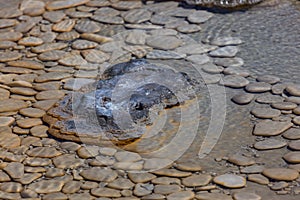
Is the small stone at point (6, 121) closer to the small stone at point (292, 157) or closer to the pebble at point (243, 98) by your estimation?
the pebble at point (243, 98)

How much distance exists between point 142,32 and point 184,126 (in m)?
1.05

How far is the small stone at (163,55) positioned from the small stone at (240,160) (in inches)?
39.8

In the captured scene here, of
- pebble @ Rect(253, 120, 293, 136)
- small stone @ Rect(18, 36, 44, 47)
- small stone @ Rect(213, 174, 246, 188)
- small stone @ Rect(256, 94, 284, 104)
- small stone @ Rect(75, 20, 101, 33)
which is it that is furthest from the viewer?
small stone @ Rect(75, 20, 101, 33)

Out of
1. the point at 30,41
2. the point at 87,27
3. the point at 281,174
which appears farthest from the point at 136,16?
the point at 281,174

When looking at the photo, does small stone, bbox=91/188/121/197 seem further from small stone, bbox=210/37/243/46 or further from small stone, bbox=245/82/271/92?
small stone, bbox=210/37/243/46

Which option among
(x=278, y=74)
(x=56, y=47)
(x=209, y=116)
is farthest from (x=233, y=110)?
(x=56, y=47)

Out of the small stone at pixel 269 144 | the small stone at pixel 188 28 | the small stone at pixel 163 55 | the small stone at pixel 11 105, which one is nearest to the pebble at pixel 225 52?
the small stone at pixel 163 55

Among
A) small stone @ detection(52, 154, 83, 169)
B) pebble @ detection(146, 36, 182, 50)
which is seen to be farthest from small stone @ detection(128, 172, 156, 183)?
pebble @ detection(146, 36, 182, 50)

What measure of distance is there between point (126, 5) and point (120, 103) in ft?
4.05

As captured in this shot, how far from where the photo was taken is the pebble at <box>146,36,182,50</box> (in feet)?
A: 13.5

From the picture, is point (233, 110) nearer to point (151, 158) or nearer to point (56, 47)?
point (151, 158)

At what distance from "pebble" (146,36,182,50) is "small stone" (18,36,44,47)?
2.13 feet

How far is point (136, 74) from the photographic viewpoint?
3871 millimetres

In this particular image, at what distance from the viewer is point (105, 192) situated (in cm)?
294
